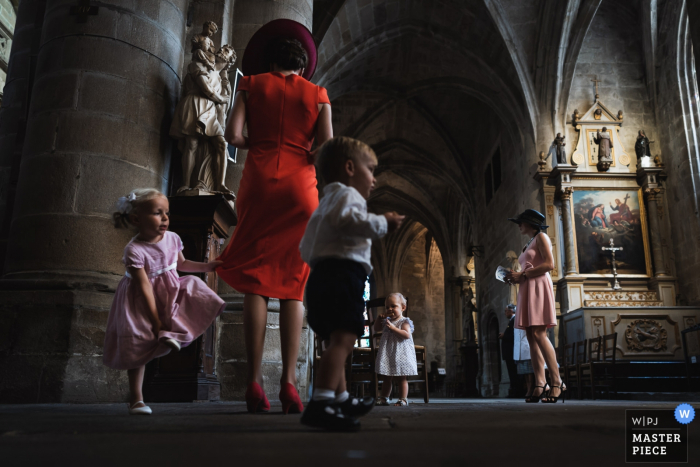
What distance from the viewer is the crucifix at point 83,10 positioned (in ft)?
15.0

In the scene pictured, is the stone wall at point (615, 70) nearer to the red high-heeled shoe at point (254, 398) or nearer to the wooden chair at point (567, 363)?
the wooden chair at point (567, 363)

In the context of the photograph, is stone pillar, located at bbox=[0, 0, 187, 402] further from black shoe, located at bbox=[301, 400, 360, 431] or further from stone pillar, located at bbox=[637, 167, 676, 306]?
stone pillar, located at bbox=[637, 167, 676, 306]

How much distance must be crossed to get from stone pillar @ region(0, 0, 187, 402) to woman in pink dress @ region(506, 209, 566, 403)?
3.04 metres

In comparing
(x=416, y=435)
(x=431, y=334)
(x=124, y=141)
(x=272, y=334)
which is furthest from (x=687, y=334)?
(x=431, y=334)

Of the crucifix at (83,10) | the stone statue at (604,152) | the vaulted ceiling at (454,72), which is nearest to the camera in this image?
the crucifix at (83,10)

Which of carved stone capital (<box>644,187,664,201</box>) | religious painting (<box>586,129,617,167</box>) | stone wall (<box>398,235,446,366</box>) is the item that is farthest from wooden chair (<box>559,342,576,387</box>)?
stone wall (<box>398,235,446,366</box>)

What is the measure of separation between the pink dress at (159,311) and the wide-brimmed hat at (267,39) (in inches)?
36.7

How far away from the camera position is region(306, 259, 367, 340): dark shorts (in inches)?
67.4

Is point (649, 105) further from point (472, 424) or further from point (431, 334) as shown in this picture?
point (431, 334)

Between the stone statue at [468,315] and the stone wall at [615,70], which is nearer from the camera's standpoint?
the stone wall at [615,70]

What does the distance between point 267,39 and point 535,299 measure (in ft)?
9.84

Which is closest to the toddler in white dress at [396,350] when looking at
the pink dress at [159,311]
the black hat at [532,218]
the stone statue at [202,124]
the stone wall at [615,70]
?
the black hat at [532,218]

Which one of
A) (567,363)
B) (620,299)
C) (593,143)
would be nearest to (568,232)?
(620,299)

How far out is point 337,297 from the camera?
1.71 metres
